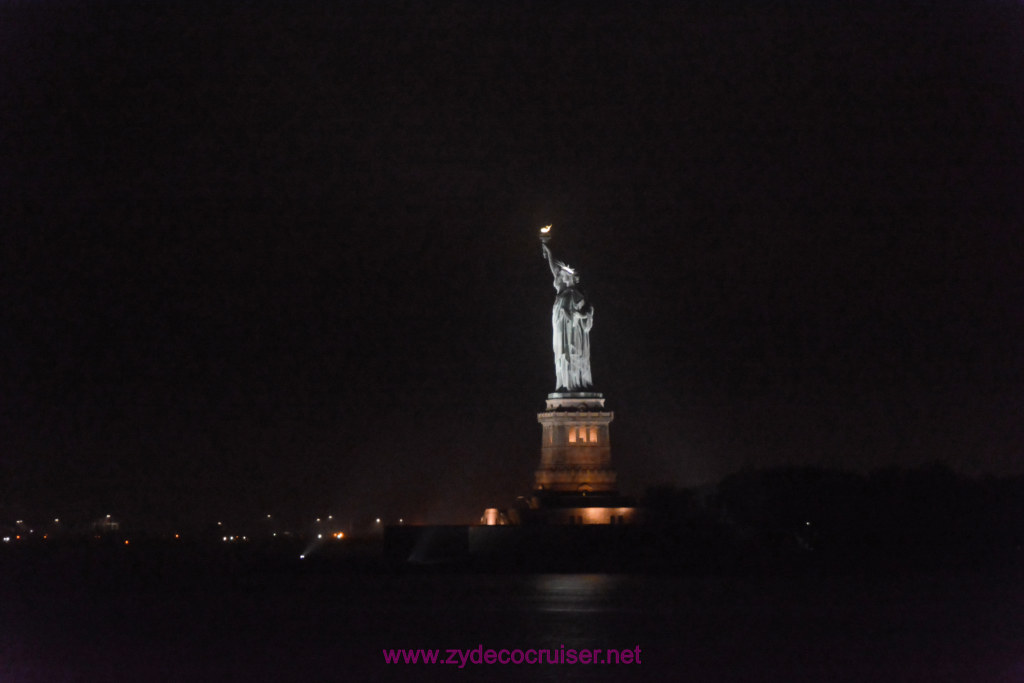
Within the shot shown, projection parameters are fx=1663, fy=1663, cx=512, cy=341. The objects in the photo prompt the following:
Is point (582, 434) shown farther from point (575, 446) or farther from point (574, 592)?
point (574, 592)

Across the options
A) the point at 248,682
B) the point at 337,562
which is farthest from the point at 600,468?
the point at 248,682

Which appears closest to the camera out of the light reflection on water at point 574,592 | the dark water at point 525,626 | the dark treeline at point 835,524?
the dark water at point 525,626

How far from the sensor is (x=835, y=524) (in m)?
50.6

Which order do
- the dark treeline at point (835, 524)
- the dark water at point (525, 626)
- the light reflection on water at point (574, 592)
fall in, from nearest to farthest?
1. the dark water at point (525, 626)
2. the light reflection on water at point (574, 592)
3. the dark treeline at point (835, 524)

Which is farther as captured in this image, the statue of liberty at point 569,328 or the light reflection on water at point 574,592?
the statue of liberty at point 569,328

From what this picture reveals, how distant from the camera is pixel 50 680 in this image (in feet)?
81.4

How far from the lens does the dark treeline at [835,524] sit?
47.7m

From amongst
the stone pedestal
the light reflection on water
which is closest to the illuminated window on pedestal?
the stone pedestal

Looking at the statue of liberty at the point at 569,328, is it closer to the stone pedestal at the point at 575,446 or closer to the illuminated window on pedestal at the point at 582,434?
the stone pedestal at the point at 575,446

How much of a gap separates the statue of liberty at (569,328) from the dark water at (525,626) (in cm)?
1001

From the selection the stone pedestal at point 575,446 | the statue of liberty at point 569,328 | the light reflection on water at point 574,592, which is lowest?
the light reflection on water at point 574,592

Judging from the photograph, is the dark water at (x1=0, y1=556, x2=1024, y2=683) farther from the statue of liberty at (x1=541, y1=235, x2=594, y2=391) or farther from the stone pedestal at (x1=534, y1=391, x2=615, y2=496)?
the statue of liberty at (x1=541, y1=235, x2=594, y2=391)

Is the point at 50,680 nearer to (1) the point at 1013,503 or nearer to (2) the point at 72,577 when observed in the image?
(2) the point at 72,577

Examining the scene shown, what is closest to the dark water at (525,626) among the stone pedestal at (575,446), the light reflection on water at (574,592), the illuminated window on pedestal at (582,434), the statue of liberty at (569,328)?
the light reflection on water at (574,592)
